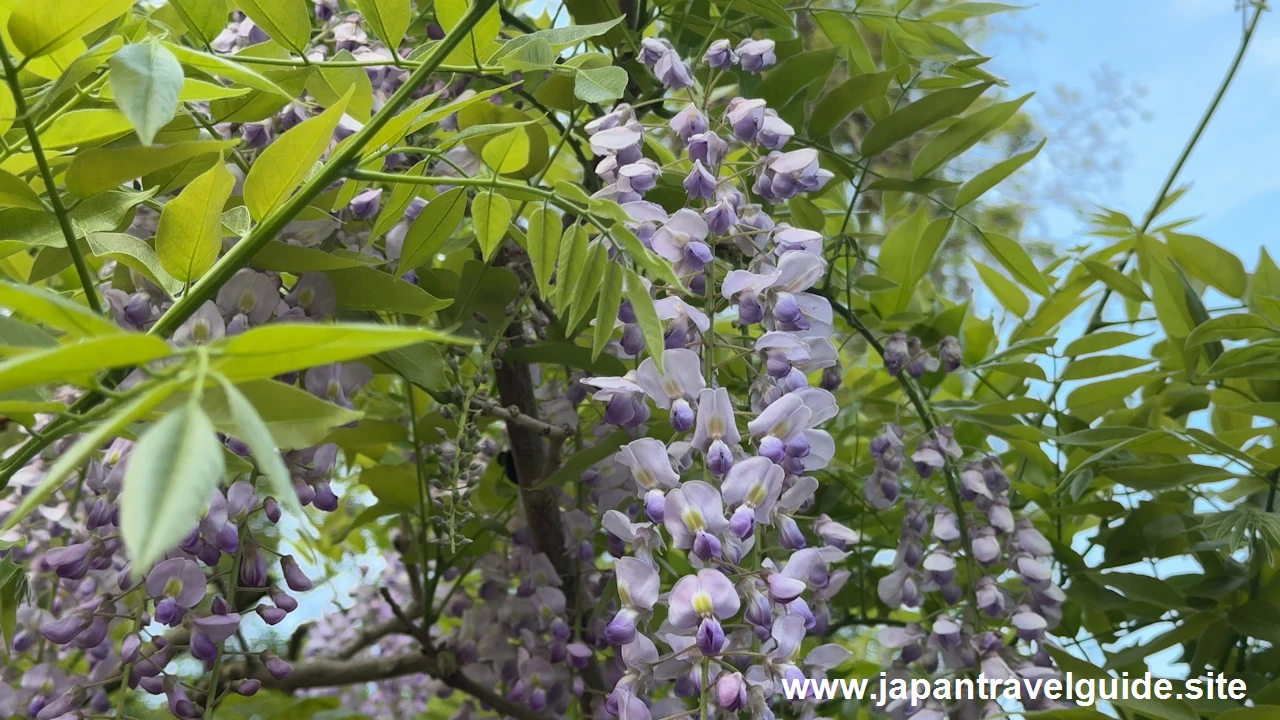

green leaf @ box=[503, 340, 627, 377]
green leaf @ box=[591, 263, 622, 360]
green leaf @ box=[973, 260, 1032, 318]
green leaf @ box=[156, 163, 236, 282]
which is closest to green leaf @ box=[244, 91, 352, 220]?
green leaf @ box=[156, 163, 236, 282]

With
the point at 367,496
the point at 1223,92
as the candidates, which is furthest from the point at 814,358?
the point at 367,496

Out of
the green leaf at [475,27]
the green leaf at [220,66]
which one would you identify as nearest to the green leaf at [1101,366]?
the green leaf at [475,27]

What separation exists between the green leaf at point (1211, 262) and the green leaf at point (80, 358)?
2.27 ft

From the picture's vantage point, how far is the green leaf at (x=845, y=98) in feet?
1.89

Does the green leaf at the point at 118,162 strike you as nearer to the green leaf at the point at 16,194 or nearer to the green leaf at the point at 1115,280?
the green leaf at the point at 16,194

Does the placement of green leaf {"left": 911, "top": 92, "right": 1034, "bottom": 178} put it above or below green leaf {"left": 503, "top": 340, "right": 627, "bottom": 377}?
above

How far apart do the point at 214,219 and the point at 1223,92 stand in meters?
0.69

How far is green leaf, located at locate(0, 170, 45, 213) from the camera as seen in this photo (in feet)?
1.20

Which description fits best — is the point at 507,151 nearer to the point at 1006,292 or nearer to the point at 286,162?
the point at 286,162

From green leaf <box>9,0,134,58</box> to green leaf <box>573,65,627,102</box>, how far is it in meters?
0.18

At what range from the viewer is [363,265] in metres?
0.44

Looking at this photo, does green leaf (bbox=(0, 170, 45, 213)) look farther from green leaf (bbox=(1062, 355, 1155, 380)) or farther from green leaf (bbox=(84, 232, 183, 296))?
green leaf (bbox=(1062, 355, 1155, 380))

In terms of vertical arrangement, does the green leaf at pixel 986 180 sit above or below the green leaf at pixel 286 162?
above

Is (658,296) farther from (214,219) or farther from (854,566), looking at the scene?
(854,566)
